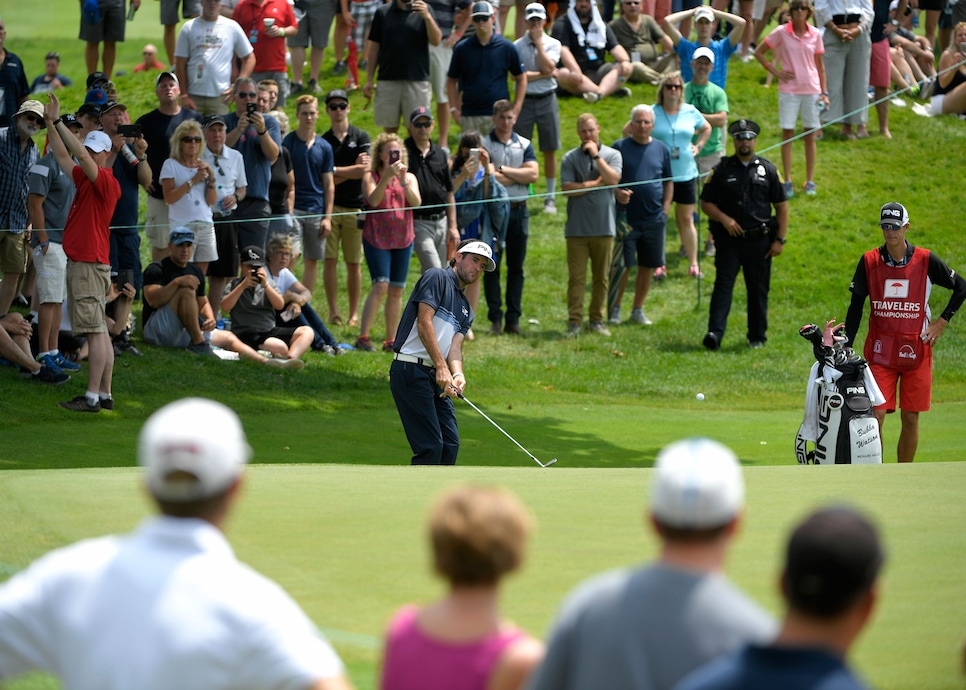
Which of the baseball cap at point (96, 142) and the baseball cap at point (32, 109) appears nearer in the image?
the baseball cap at point (96, 142)

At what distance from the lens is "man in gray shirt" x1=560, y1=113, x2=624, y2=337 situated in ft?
54.0

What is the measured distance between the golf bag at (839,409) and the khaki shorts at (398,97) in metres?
8.86

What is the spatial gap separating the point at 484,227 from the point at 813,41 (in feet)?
20.7

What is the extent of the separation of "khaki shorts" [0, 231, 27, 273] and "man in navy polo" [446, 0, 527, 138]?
21.5 feet

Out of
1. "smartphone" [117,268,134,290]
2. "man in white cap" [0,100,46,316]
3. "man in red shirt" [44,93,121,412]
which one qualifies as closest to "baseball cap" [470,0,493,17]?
"smartphone" [117,268,134,290]

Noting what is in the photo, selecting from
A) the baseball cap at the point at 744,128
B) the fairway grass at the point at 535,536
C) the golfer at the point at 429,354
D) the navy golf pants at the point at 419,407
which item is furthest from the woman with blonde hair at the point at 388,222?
the fairway grass at the point at 535,536

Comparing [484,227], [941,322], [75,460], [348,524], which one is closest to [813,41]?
[484,227]

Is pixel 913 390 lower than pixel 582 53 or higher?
lower

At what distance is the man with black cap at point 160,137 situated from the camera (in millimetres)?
14797

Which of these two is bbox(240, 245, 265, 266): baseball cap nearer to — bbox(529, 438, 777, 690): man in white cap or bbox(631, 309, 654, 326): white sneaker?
bbox(631, 309, 654, 326): white sneaker

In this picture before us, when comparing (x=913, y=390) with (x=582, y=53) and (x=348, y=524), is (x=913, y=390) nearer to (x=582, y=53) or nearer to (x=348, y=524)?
(x=348, y=524)

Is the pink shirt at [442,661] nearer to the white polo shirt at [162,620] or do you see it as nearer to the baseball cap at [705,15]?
the white polo shirt at [162,620]

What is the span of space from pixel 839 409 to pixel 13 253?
8.23m

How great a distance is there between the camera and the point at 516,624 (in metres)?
5.17
